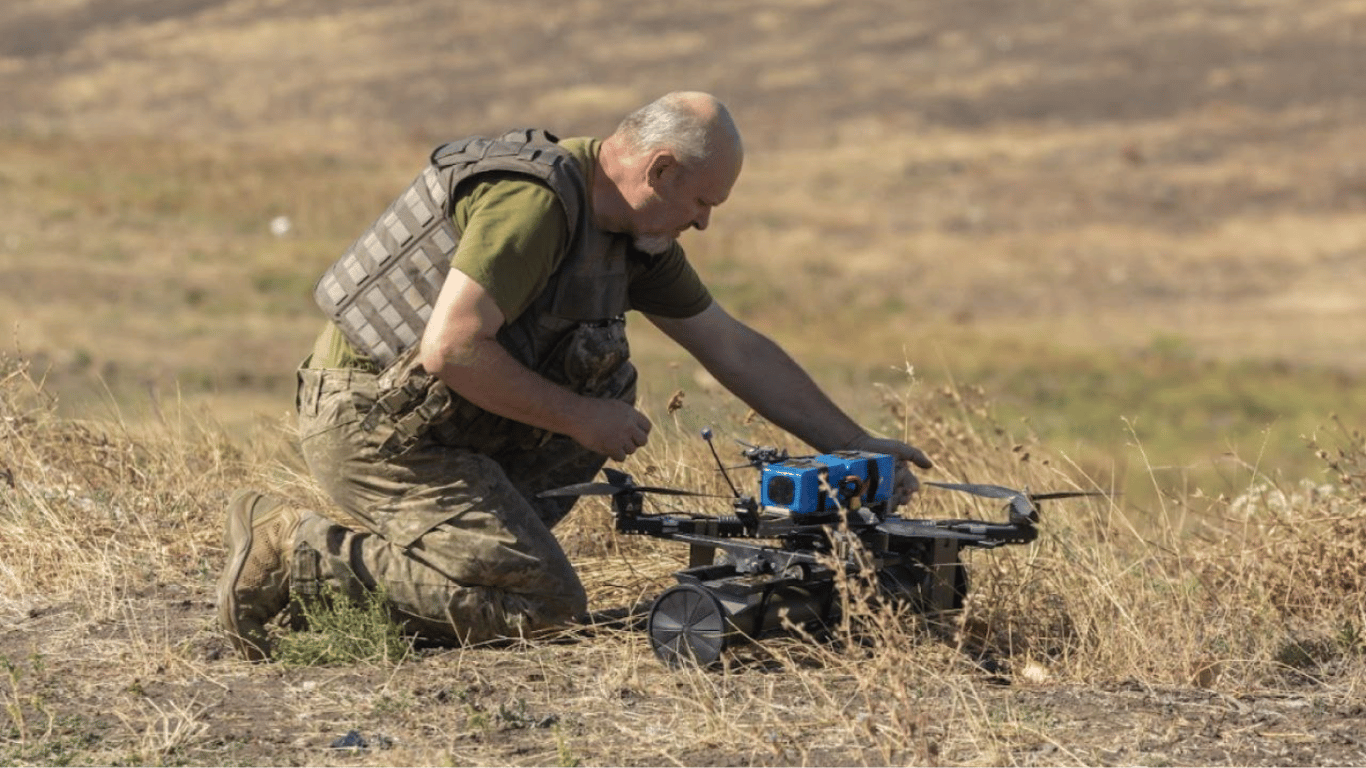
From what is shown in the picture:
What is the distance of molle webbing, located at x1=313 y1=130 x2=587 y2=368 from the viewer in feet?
15.9

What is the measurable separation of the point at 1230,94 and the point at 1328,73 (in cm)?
301

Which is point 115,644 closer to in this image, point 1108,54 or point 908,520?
point 908,520

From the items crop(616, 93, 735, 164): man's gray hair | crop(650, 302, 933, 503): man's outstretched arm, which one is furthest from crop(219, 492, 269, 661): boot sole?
crop(616, 93, 735, 164): man's gray hair

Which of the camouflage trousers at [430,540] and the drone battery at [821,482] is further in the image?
the camouflage trousers at [430,540]

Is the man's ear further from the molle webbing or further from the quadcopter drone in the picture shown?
the quadcopter drone

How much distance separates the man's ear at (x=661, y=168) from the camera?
4766mm

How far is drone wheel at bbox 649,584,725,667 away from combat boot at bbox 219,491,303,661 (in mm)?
1037

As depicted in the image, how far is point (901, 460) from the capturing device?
16.9 ft

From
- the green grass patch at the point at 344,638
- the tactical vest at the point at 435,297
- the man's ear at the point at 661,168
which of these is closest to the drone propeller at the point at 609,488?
the tactical vest at the point at 435,297

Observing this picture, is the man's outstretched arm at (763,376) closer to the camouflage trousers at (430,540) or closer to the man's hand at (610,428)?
the man's hand at (610,428)

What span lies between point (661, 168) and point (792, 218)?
25.0 meters

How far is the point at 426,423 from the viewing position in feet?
16.2

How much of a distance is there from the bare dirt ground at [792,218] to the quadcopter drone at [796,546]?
144mm

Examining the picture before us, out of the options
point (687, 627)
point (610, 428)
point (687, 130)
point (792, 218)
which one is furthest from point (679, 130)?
point (792, 218)
